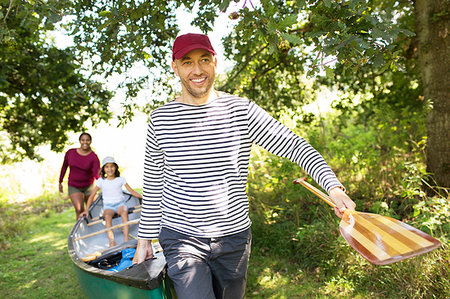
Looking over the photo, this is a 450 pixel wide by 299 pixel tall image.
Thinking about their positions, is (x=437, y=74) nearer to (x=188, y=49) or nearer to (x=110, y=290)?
(x=188, y=49)

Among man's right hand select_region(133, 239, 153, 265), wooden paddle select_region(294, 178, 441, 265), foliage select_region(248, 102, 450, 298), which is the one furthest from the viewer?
foliage select_region(248, 102, 450, 298)

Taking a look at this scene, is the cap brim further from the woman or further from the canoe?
the woman

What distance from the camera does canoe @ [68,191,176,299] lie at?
257cm

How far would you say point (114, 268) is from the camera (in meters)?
3.80

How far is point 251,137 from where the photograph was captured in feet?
7.02

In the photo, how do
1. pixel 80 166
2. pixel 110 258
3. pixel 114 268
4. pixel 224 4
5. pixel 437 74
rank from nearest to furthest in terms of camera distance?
pixel 224 4 → pixel 114 268 → pixel 110 258 → pixel 437 74 → pixel 80 166

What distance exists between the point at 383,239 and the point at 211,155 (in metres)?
1.00

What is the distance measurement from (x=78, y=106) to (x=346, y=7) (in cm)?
576

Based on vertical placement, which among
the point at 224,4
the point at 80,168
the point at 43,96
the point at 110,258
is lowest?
the point at 110,258

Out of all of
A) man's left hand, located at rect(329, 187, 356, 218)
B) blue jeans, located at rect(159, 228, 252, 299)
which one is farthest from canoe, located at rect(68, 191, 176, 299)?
man's left hand, located at rect(329, 187, 356, 218)

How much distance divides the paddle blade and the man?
1.24ft

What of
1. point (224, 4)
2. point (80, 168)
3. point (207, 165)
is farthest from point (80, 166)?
point (224, 4)

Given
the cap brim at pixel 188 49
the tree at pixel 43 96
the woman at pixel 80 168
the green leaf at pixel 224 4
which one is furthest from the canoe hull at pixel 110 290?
the tree at pixel 43 96

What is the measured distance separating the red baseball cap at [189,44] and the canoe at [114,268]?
1436 mm
